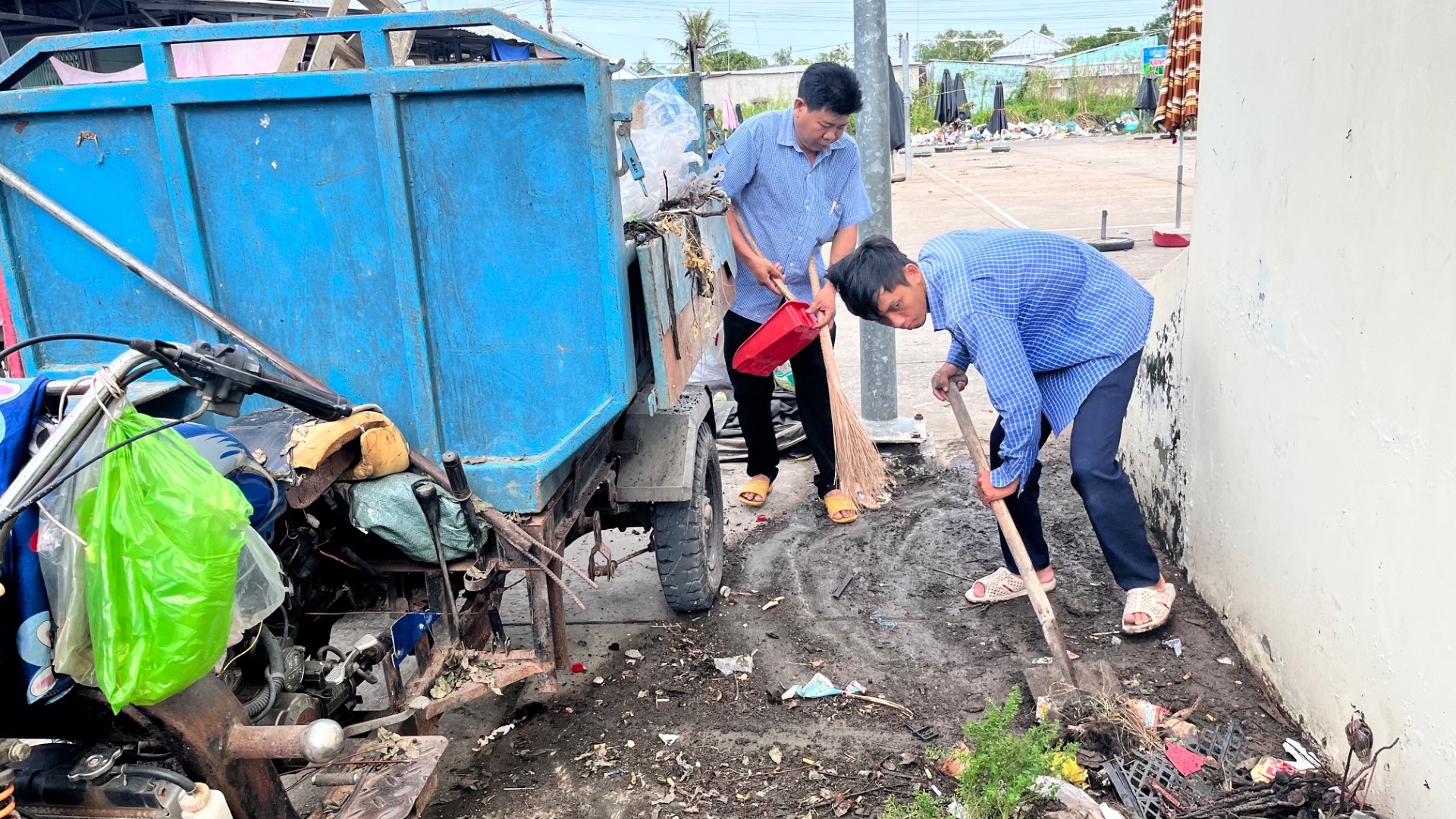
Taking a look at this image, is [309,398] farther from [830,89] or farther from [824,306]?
[830,89]

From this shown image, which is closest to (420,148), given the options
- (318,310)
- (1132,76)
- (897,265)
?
(318,310)

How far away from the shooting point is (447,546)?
289 centimetres

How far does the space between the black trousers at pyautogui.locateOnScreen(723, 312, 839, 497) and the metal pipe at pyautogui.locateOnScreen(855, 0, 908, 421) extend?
2.13 ft

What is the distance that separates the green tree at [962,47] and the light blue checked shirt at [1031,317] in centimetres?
6220

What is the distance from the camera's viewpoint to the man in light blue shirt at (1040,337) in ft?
10.8

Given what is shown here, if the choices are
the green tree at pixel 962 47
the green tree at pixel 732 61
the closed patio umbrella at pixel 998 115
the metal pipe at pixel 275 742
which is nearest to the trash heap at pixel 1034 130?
the closed patio umbrella at pixel 998 115

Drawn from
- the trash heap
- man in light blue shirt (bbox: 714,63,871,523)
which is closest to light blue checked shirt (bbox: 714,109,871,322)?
man in light blue shirt (bbox: 714,63,871,523)

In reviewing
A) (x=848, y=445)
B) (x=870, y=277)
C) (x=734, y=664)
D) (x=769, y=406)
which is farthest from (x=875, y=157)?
(x=734, y=664)

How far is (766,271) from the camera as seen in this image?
184 inches

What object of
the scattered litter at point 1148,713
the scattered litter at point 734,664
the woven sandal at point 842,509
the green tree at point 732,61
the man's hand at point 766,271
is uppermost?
the green tree at point 732,61

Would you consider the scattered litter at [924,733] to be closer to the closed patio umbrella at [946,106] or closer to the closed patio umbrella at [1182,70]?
the closed patio umbrella at [1182,70]

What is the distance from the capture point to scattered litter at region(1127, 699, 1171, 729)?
313 centimetres

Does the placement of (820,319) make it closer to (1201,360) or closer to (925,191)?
(1201,360)

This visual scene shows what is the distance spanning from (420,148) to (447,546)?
113 centimetres
